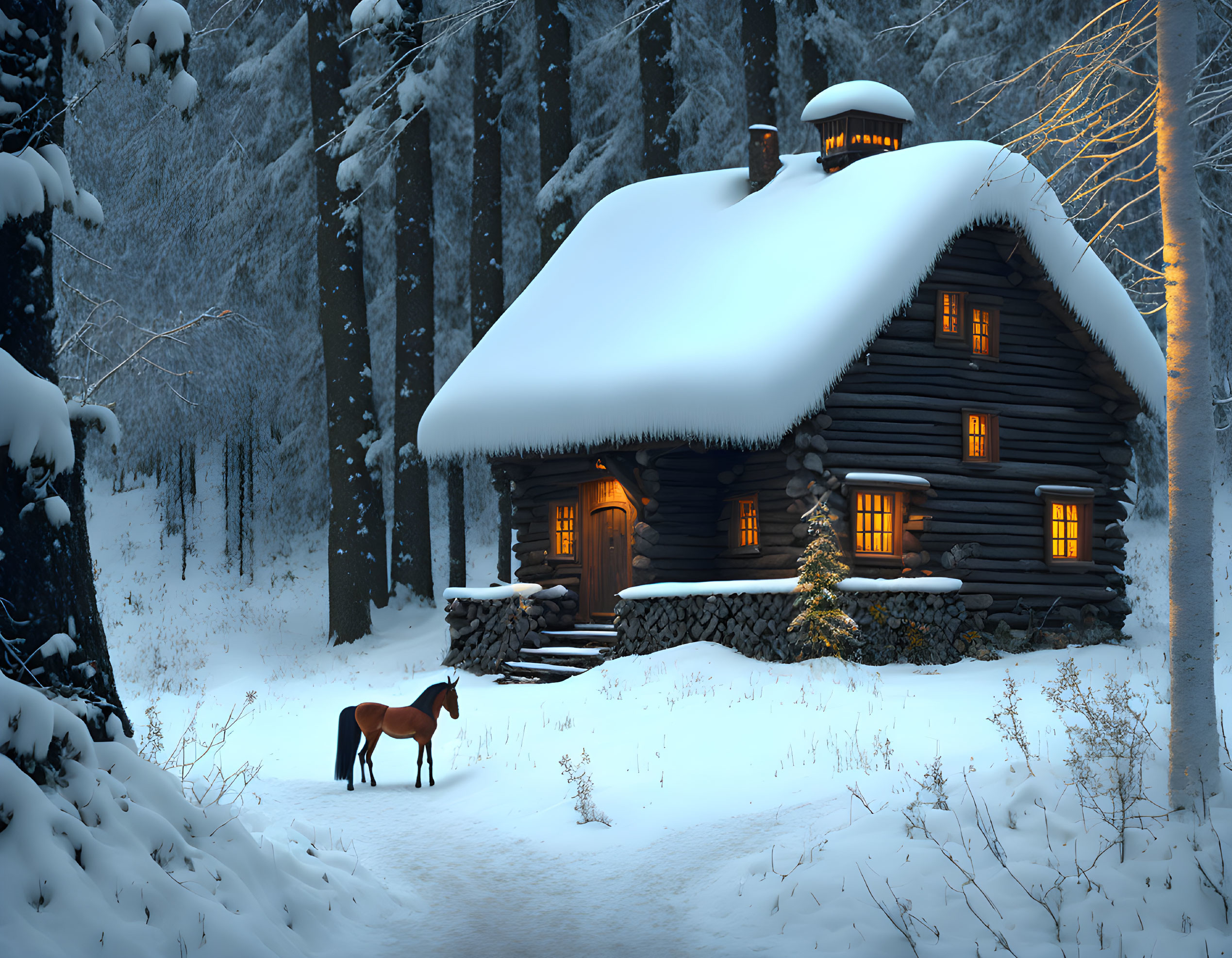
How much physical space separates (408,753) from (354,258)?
1302 centimetres

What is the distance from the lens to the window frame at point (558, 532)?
62.0ft

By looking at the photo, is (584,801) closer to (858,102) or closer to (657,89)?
(858,102)

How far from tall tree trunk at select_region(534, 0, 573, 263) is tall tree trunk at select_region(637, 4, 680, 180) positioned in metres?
1.64

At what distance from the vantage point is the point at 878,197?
55.3 ft

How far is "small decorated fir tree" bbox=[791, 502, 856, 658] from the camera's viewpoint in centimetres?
1391

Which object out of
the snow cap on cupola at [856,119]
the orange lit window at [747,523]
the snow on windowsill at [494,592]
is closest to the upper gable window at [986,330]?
the snow cap on cupola at [856,119]

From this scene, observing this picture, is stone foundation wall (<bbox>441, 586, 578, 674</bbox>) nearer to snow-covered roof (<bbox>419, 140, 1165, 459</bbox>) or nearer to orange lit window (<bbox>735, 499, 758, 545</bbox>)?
snow-covered roof (<bbox>419, 140, 1165, 459</bbox>)

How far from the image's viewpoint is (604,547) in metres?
18.7

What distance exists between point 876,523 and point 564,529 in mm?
5452

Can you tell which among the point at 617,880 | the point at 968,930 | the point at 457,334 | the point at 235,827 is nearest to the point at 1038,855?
the point at 968,930

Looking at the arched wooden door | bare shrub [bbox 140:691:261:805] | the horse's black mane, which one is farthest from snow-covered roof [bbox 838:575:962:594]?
bare shrub [bbox 140:691:261:805]

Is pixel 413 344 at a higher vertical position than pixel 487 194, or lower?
lower

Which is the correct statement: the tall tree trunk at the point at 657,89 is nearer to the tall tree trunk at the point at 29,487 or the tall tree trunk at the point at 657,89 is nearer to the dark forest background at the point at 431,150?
the dark forest background at the point at 431,150

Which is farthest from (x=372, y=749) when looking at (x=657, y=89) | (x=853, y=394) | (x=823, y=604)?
(x=657, y=89)
